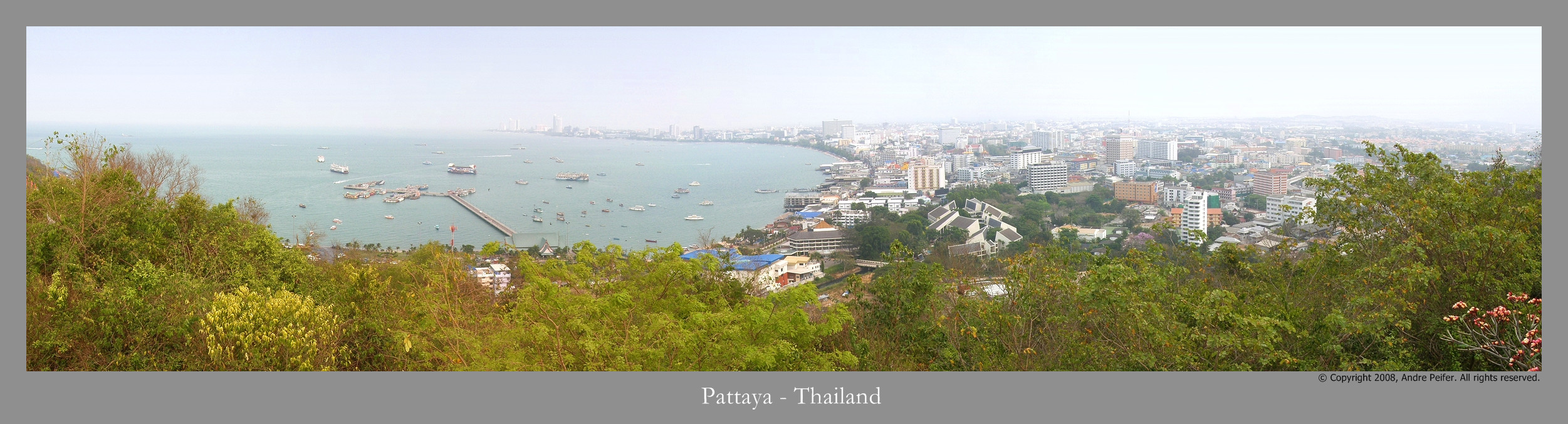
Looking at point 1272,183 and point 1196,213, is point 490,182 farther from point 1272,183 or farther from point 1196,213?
point 1272,183

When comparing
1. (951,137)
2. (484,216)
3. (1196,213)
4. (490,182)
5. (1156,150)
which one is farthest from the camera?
(951,137)

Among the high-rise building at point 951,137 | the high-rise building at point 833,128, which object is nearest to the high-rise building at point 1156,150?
the high-rise building at point 951,137

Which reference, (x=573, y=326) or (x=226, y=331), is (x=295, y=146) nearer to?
(x=226, y=331)

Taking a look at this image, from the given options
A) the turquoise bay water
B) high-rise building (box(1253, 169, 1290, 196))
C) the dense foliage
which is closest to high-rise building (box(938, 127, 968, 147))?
the turquoise bay water

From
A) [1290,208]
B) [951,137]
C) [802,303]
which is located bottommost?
[802,303]

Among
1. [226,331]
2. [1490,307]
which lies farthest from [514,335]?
[1490,307]

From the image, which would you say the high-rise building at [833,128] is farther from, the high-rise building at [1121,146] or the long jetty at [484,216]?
the long jetty at [484,216]

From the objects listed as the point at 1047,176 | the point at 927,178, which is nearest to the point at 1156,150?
the point at 1047,176
